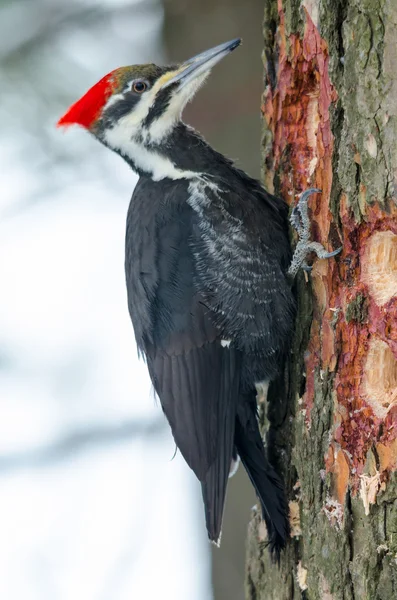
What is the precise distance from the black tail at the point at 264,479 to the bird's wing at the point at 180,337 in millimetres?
84

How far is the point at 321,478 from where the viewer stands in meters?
2.28

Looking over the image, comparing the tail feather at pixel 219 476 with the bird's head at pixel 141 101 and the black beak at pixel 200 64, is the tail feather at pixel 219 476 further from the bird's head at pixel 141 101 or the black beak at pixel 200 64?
the black beak at pixel 200 64

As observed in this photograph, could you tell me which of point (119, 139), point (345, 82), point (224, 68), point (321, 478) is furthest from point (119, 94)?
point (321, 478)

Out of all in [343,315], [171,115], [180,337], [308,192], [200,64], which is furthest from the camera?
[171,115]

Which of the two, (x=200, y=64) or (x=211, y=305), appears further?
(x=200, y=64)

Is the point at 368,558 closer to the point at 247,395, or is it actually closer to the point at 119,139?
the point at 247,395

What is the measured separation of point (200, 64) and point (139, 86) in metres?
0.28

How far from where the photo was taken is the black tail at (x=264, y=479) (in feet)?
7.91

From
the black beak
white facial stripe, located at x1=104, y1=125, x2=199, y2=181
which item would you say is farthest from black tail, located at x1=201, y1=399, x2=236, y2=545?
the black beak

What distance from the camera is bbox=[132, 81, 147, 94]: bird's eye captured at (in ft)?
10.2

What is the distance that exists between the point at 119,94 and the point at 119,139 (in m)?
0.18

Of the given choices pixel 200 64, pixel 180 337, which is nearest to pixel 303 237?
pixel 180 337

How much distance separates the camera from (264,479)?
2486 millimetres

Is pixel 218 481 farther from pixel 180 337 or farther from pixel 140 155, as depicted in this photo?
pixel 140 155
